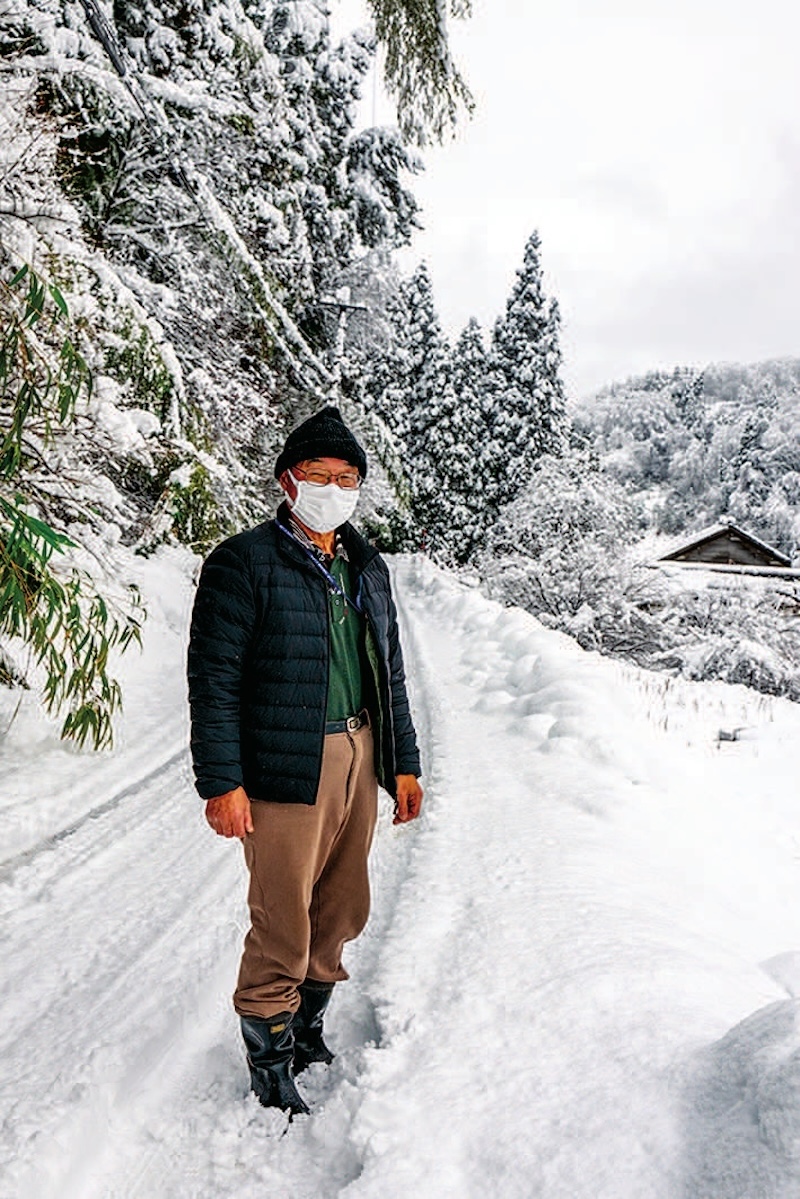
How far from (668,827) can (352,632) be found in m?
3.08

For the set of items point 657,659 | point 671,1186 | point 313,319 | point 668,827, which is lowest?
point 657,659

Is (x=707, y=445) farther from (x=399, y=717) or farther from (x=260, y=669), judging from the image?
(x=260, y=669)

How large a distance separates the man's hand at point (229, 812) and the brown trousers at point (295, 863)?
0.32 ft

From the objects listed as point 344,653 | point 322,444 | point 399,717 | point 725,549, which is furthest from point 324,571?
point 725,549

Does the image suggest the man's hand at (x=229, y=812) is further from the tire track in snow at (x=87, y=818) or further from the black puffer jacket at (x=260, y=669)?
Result: the tire track in snow at (x=87, y=818)

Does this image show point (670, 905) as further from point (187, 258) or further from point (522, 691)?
point (187, 258)

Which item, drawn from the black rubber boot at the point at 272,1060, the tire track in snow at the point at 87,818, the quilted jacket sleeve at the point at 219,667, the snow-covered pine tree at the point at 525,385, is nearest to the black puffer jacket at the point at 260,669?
the quilted jacket sleeve at the point at 219,667

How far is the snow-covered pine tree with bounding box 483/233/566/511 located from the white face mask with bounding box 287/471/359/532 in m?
30.8

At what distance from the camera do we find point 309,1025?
251cm

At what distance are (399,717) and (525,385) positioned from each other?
32.9m

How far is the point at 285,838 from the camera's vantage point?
221 centimetres

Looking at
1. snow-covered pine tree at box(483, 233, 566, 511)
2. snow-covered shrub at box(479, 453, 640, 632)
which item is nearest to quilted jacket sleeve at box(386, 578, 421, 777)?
snow-covered shrub at box(479, 453, 640, 632)

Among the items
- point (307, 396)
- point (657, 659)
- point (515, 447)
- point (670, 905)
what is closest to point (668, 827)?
point (670, 905)

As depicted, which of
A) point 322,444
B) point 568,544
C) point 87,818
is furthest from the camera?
point 568,544
